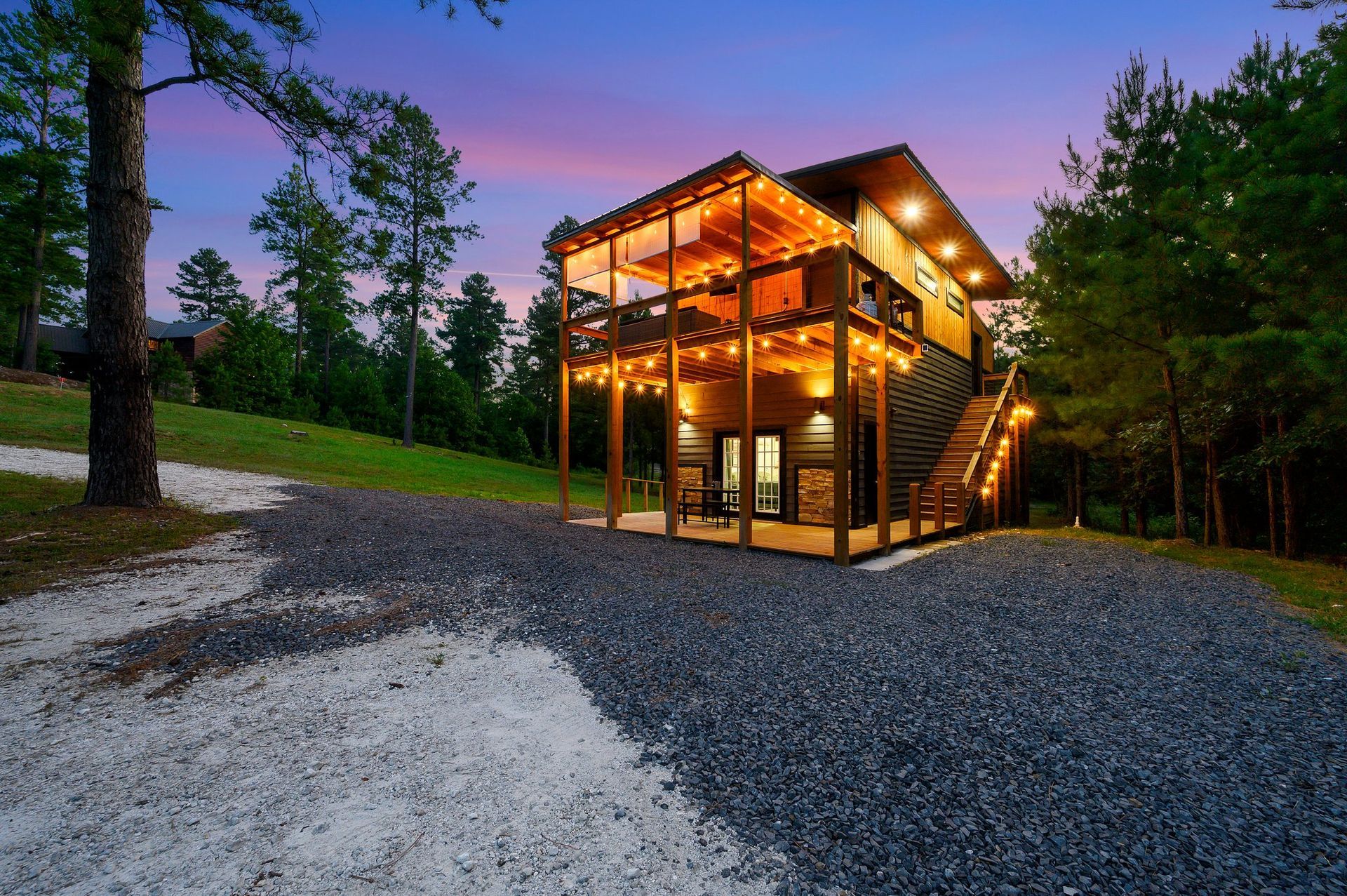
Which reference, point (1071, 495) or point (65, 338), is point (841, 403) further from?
point (65, 338)

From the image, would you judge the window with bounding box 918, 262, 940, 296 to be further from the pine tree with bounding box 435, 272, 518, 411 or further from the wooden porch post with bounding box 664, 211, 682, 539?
the pine tree with bounding box 435, 272, 518, 411

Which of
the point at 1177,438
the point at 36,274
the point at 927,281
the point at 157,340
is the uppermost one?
the point at 157,340

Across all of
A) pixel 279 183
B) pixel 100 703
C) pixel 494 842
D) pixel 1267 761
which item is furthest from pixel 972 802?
pixel 279 183

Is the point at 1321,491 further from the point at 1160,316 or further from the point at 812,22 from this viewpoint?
the point at 812,22

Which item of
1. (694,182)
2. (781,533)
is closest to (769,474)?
(781,533)

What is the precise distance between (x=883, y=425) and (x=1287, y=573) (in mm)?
6138

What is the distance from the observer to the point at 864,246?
436 inches

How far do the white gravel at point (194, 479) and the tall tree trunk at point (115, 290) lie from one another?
5.08 feet

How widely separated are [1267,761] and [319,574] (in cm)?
769

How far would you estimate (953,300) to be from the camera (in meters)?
15.5

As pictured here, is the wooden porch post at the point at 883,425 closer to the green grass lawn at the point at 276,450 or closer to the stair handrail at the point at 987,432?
the stair handrail at the point at 987,432

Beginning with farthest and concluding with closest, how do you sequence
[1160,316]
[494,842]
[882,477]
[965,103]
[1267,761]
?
[965,103], [1160,316], [882,477], [1267,761], [494,842]

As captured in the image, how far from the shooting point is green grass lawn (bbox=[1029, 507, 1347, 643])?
5188 mm

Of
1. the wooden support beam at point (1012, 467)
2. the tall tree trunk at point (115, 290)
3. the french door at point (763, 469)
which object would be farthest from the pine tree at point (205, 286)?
the wooden support beam at point (1012, 467)
